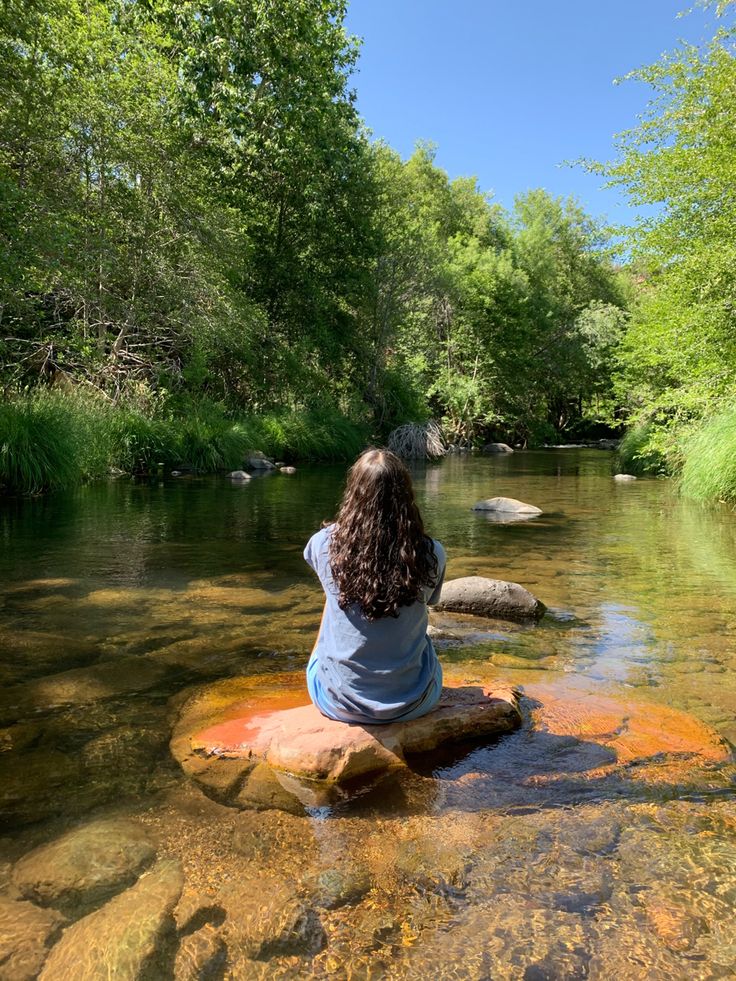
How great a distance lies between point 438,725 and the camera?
12.7 ft

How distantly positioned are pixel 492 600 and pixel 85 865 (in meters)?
4.55

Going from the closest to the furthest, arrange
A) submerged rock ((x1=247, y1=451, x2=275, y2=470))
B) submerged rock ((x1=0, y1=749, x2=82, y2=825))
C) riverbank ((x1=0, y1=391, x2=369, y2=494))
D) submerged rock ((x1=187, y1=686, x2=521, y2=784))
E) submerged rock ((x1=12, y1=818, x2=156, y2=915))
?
1. submerged rock ((x1=12, y1=818, x2=156, y2=915))
2. submerged rock ((x1=0, y1=749, x2=82, y2=825))
3. submerged rock ((x1=187, y1=686, x2=521, y2=784))
4. riverbank ((x1=0, y1=391, x2=369, y2=494))
5. submerged rock ((x1=247, y1=451, x2=275, y2=470))

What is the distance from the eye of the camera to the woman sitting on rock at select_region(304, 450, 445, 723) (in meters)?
3.59

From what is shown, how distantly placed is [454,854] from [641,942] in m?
0.78

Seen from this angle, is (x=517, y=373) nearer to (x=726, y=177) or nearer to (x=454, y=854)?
(x=726, y=177)

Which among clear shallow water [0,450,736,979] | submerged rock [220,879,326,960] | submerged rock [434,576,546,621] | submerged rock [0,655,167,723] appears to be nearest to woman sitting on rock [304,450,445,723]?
clear shallow water [0,450,736,979]

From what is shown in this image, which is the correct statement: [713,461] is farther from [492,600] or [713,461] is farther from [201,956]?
[201,956]

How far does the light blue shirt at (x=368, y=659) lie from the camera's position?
3.64m

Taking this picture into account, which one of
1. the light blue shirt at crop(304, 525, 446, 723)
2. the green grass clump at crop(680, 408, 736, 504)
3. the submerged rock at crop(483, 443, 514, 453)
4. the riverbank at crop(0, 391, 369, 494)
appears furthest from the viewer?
the submerged rock at crop(483, 443, 514, 453)

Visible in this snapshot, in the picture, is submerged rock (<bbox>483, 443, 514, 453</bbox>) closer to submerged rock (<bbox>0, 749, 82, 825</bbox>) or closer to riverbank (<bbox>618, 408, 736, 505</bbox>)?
riverbank (<bbox>618, 408, 736, 505</bbox>)

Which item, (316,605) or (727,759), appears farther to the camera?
(316,605)

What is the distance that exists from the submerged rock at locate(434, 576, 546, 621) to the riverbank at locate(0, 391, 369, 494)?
34.2 feet

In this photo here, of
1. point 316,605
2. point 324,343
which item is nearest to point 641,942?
point 316,605

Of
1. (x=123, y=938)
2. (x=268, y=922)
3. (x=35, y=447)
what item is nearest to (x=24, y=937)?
(x=123, y=938)
